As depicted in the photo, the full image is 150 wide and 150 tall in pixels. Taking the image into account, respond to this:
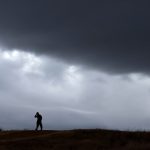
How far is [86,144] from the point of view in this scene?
49594 millimetres

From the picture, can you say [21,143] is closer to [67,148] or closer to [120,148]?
[67,148]

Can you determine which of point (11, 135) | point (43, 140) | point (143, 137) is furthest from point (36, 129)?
point (143, 137)

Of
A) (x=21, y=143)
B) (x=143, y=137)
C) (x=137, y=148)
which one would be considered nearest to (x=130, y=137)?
(x=143, y=137)

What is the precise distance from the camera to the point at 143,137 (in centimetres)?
5147

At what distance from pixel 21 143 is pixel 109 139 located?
23.0 ft

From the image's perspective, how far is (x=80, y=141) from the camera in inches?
1988

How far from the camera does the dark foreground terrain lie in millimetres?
48969

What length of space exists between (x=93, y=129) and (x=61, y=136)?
3.37 meters

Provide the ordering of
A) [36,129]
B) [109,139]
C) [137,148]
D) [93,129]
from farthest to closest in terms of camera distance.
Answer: [36,129] → [93,129] → [109,139] → [137,148]

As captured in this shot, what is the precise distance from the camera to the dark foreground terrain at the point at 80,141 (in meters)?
49.0

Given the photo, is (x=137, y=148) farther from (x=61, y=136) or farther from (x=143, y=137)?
(x=61, y=136)

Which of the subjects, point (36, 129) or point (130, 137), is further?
point (36, 129)

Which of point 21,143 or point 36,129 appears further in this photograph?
point 36,129

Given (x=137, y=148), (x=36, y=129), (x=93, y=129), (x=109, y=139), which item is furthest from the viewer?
(x=36, y=129)
